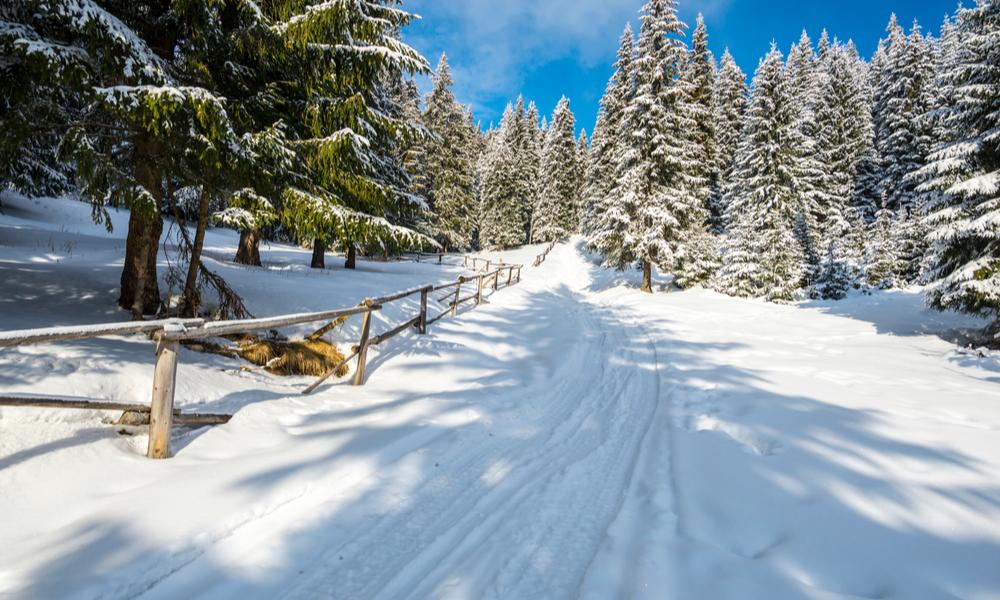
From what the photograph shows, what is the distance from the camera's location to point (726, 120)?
3744cm

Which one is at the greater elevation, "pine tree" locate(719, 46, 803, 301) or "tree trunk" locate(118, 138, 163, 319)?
"pine tree" locate(719, 46, 803, 301)

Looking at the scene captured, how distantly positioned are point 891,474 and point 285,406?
6402 mm

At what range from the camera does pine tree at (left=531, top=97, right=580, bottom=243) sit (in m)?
46.9

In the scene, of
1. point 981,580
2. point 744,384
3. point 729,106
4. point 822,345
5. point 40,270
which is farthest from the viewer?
point 729,106

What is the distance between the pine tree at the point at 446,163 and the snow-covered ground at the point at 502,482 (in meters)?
28.1

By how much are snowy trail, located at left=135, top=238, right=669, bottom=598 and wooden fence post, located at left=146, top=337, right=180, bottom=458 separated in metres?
1.41

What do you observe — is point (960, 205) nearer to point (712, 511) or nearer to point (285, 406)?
point (712, 511)

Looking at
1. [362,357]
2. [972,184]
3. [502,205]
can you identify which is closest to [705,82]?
[502,205]

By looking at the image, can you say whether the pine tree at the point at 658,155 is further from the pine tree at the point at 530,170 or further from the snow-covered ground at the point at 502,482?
the pine tree at the point at 530,170

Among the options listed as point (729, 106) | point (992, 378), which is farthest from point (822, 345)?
point (729, 106)

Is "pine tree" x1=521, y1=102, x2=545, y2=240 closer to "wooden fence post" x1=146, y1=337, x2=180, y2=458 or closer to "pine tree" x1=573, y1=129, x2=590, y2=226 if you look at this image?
"pine tree" x1=573, y1=129, x2=590, y2=226

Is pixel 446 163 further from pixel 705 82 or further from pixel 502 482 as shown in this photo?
pixel 502 482

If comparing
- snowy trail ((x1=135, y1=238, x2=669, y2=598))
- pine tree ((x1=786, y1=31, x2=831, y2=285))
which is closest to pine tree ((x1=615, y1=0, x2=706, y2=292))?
pine tree ((x1=786, y1=31, x2=831, y2=285))

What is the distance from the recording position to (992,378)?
679cm
